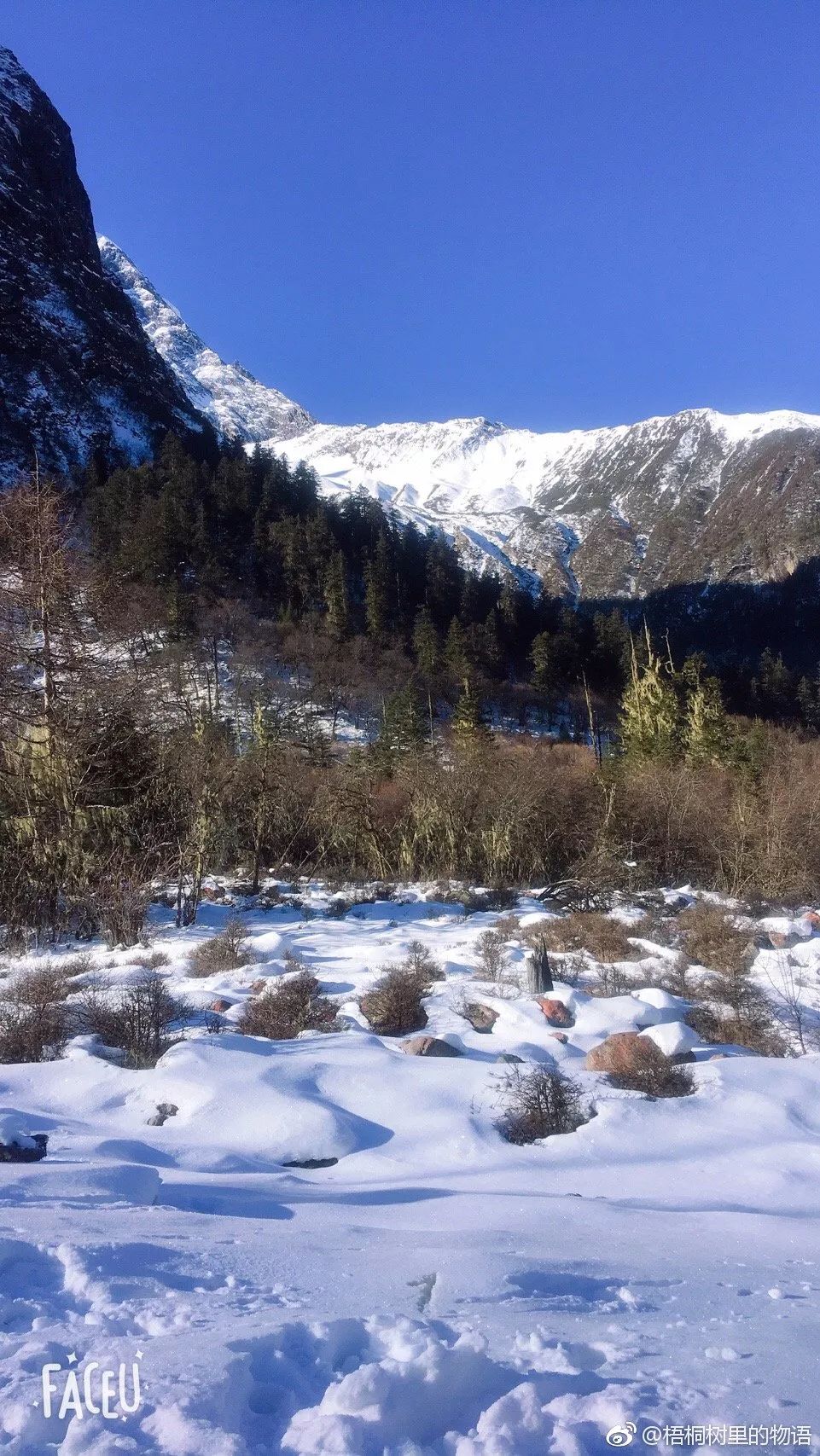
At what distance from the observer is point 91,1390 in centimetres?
158

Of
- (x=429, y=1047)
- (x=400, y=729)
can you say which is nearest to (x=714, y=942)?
(x=429, y=1047)

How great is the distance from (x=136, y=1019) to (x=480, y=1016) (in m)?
2.44

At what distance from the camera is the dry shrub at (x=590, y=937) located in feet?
26.1

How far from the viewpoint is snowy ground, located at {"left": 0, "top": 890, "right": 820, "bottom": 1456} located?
5.21 feet

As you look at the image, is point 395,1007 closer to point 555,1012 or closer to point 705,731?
point 555,1012

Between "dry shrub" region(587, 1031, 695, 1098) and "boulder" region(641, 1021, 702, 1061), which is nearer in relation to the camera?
"dry shrub" region(587, 1031, 695, 1098)

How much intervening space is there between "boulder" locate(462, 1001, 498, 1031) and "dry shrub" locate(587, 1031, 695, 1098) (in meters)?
0.94

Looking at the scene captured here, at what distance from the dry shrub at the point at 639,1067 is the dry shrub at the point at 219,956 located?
12.2ft

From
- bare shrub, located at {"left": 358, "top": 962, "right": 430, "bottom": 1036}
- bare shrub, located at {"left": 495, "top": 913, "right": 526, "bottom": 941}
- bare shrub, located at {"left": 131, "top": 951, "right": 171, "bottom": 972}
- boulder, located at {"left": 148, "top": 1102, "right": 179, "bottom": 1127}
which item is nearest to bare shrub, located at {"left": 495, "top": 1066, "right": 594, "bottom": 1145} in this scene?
bare shrub, located at {"left": 358, "top": 962, "right": 430, "bottom": 1036}

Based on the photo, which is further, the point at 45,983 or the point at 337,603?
the point at 337,603

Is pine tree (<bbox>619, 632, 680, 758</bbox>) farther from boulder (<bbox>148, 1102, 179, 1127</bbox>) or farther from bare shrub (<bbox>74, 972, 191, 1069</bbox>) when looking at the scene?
boulder (<bbox>148, 1102, 179, 1127</bbox>)

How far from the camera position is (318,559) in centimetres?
4609

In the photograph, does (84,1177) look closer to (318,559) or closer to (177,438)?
(318,559)

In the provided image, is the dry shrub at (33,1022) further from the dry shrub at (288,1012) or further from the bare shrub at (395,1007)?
the bare shrub at (395,1007)
